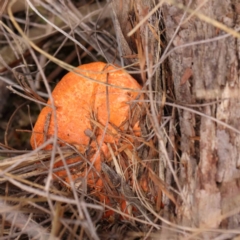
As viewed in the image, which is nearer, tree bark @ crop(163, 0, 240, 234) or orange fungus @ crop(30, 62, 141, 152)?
tree bark @ crop(163, 0, 240, 234)

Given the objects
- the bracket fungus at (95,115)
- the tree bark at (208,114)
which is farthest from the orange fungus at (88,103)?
the tree bark at (208,114)

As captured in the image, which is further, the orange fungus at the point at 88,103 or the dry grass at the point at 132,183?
the orange fungus at the point at 88,103

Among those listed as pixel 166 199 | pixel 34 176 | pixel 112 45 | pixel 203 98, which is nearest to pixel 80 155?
pixel 34 176

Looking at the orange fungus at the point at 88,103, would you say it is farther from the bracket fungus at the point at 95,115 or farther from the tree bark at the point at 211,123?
the tree bark at the point at 211,123

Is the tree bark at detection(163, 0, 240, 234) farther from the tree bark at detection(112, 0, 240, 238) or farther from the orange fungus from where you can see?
the orange fungus

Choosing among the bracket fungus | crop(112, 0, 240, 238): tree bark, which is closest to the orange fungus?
the bracket fungus

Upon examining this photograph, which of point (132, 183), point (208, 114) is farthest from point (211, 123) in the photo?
point (132, 183)

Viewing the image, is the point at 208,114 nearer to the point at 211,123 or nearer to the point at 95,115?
the point at 211,123

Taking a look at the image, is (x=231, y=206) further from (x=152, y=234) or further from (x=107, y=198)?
(x=107, y=198)
